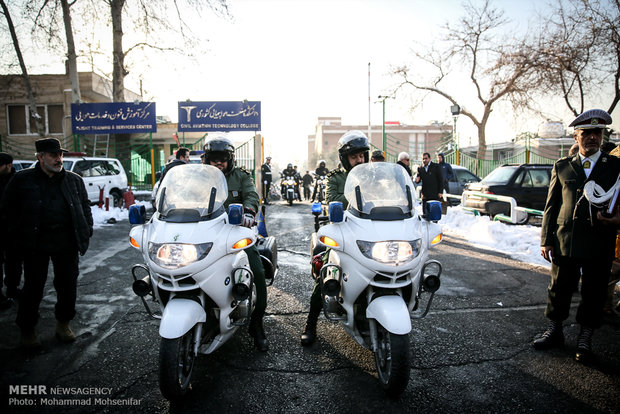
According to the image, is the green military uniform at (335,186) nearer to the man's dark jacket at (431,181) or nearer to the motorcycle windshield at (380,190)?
the motorcycle windshield at (380,190)

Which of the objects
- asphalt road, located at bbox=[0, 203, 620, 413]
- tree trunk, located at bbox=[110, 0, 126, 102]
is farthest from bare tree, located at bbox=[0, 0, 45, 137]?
asphalt road, located at bbox=[0, 203, 620, 413]

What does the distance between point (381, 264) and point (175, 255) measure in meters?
1.42

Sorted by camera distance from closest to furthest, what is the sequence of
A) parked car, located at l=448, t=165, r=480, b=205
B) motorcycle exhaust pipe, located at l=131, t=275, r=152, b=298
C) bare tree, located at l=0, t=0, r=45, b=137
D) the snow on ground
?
motorcycle exhaust pipe, located at l=131, t=275, r=152, b=298 → the snow on ground → parked car, located at l=448, t=165, r=480, b=205 → bare tree, located at l=0, t=0, r=45, b=137

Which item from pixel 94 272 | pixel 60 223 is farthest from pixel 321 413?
pixel 94 272

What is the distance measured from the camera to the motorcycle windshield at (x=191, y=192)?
2.91 metres

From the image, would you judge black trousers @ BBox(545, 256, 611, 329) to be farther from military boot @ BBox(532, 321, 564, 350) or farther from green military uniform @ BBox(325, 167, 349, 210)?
green military uniform @ BBox(325, 167, 349, 210)

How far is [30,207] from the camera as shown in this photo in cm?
360

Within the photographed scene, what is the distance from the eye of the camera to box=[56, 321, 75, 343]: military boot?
361cm

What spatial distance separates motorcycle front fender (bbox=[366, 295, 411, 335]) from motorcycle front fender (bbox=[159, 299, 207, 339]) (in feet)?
3.91

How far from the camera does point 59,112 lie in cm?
2480

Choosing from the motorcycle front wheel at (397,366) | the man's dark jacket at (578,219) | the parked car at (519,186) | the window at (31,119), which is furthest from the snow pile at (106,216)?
the window at (31,119)

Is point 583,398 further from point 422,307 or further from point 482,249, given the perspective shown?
point 482,249

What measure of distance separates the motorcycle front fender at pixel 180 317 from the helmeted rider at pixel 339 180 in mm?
1149

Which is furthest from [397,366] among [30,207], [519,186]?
[519,186]
